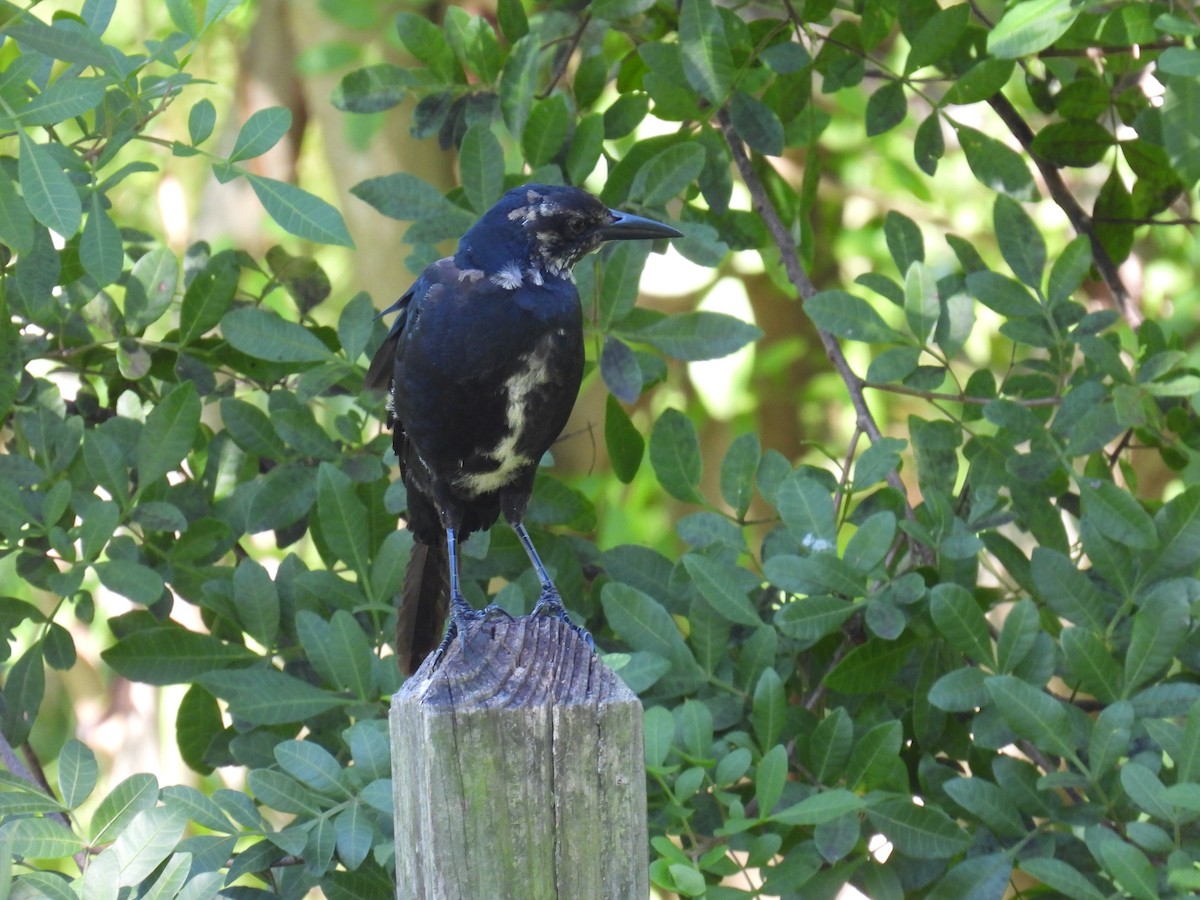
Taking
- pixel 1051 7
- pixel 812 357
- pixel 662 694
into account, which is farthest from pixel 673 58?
pixel 812 357

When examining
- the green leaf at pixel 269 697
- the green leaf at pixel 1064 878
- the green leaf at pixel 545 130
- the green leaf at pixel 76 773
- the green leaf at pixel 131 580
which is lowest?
the green leaf at pixel 1064 878

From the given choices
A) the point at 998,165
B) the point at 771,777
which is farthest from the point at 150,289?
the point at 998,165

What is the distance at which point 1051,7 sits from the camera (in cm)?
279

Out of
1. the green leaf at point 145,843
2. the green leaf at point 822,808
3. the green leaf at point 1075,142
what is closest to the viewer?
the green leaf at point 145,843

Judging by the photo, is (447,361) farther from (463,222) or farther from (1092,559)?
(1092,559)

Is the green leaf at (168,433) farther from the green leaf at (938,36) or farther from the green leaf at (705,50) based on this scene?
the green leaf at (938,36)

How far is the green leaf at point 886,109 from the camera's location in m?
3.53

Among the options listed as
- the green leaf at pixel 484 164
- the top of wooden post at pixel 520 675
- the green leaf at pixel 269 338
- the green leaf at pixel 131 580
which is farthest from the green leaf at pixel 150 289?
the top of wooden post at pixel 520 675

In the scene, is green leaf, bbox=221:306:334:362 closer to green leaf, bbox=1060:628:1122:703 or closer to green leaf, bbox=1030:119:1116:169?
green leaf, bbox=1060:628:1122:703

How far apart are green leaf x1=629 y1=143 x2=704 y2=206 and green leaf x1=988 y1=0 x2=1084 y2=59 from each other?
70 cm

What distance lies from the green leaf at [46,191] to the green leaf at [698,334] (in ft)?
4.25

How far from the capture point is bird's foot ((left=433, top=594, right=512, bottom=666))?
2263mm

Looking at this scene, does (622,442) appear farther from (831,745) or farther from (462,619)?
(831,745)

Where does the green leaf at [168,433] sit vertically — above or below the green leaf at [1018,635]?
above
